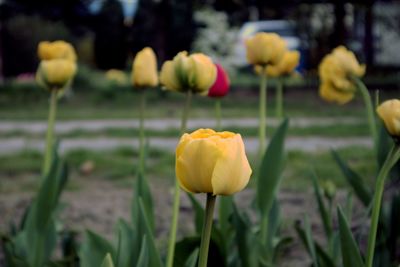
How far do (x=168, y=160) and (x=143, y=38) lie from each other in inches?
552

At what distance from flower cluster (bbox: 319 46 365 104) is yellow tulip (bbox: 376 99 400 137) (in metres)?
0.61

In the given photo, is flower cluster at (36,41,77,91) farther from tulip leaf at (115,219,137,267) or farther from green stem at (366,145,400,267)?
green stem at (366,145,400,267)

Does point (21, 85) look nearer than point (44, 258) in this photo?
No

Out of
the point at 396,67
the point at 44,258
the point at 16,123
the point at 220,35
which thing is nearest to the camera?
the point at 44,258

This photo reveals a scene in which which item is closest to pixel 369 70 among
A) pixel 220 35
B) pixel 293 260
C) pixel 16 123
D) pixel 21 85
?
pixel 220 35

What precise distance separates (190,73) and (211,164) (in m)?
0.43

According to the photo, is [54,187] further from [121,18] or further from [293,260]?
[121,18]

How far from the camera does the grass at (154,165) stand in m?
3.50

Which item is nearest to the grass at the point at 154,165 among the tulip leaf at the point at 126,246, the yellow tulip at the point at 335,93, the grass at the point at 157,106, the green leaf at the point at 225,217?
the yellow tulip at the point at 335,93

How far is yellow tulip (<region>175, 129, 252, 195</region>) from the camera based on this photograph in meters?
0.75

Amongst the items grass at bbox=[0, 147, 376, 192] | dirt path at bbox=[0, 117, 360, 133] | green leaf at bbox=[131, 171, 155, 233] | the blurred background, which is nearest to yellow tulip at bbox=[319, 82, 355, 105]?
green leaf at bbox=[131, 171, 155, 233]

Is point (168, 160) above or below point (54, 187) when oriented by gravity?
below

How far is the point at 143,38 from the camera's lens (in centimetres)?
1767

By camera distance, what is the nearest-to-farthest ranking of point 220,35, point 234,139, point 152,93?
1. point 234,139
2. point 152,93
3. point 220,35
